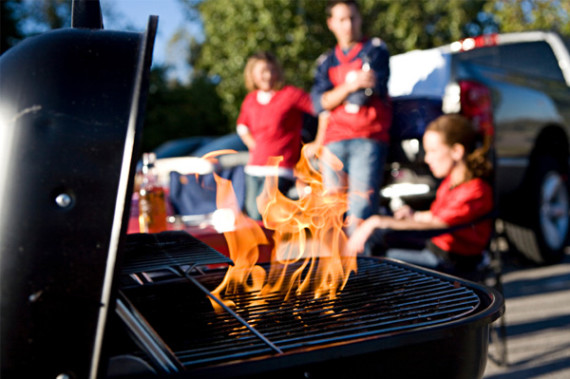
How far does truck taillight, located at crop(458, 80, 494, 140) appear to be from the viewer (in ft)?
14.2

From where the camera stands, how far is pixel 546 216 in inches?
201

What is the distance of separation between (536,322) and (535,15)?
336 inches

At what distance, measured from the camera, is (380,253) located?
2734 millimetres

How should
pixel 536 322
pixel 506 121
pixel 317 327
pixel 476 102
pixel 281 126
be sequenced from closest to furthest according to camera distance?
pixel 317 327
pixel 536 322
pixel 281 126
pixel 476 102
pixel 506 121

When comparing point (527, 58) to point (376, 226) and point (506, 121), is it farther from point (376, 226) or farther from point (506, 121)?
point (376, 226)

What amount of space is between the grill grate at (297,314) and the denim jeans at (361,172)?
5.44 feet

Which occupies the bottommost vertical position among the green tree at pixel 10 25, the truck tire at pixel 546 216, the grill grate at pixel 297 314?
the truck tire at pixel 546 216

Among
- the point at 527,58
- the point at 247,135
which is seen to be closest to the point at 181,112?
the point at 527,58

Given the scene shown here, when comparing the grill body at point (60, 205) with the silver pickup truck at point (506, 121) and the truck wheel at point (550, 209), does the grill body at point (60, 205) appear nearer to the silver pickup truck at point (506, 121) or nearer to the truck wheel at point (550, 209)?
the silver pickup truck at point (506, 121)

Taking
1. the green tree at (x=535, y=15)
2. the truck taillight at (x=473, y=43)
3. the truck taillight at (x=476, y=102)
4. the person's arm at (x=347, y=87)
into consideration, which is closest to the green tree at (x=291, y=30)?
the green tree at (x=535, y=15)

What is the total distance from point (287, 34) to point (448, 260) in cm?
1459

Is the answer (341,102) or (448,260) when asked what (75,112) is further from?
(341,102)

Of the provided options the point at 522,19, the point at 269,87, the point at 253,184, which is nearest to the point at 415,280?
the point at 253,184

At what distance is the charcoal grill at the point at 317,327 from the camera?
108cm
